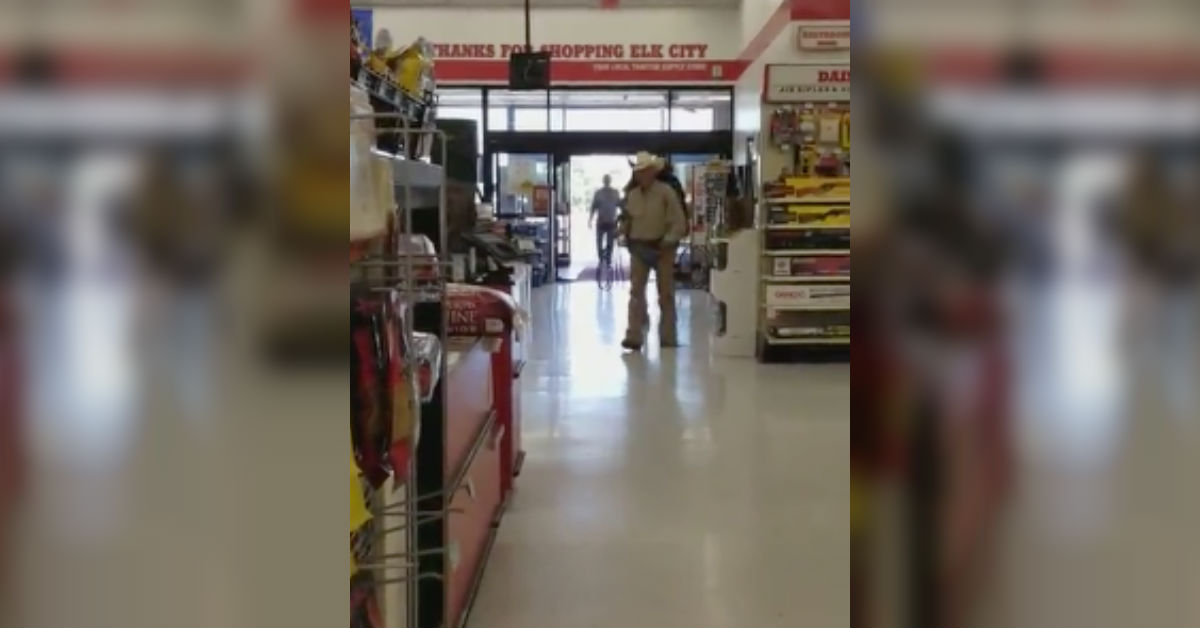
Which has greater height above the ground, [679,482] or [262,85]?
[262,85]

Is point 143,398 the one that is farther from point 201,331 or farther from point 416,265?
point 416,265

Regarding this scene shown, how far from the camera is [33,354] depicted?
66cm

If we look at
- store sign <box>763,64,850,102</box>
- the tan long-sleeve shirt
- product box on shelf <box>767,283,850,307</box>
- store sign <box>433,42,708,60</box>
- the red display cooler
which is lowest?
product box on shelf <box>767,283,850,307</box>

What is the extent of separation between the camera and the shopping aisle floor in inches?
140

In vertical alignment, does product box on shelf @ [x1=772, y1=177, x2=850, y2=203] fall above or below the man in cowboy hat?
above

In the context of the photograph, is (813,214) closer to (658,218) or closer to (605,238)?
(658,218)

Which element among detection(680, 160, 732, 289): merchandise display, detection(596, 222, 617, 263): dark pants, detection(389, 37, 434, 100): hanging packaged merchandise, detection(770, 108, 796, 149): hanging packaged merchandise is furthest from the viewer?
detection(596, 222, 617, 263): dark pants

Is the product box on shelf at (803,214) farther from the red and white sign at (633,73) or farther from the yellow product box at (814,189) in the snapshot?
the red and white sign at (633,73)

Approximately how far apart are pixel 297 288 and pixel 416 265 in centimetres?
157

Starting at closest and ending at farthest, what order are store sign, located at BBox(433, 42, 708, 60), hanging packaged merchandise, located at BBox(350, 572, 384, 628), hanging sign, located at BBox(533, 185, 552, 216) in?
hanging packaged merchandise, located at BBox(350, 572, 384, 628) → store sign, located at BBox(433, 42, 708, 60) → hanging sign, located at BBox(533, 185, 552, 216)

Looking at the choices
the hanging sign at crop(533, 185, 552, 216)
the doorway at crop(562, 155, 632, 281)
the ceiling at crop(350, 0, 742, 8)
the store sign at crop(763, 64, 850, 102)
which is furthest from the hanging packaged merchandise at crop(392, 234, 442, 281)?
the doorway at crop(562, 155, 632, 281)

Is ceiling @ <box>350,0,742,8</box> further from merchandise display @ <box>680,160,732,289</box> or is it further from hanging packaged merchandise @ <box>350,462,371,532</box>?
hanging packaged merchandise @ <box>350,462,371,532</box>

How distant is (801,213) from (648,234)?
4.41 feet

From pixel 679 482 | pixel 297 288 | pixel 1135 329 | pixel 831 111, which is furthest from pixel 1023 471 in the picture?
pixel 831 111
